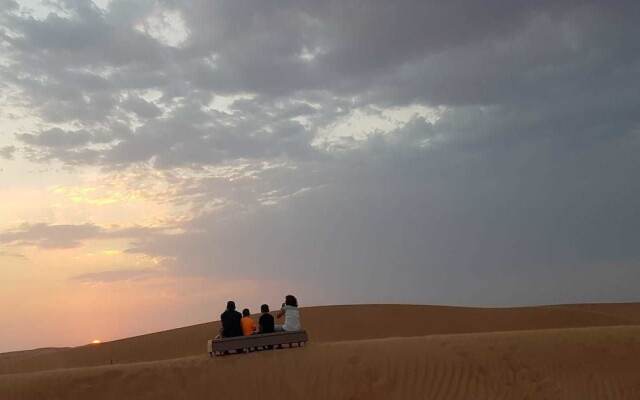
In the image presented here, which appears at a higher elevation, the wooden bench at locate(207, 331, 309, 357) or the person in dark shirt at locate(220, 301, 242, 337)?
the person in dark shirt at locate(220, 301, 242, 337)

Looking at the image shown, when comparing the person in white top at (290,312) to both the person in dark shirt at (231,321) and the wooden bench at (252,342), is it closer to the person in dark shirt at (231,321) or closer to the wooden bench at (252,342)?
the wooden bench at (252,342)

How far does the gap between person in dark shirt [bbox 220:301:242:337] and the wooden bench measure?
0.33 meters

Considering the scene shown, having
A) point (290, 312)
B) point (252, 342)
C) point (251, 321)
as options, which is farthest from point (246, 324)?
point (290, 312)

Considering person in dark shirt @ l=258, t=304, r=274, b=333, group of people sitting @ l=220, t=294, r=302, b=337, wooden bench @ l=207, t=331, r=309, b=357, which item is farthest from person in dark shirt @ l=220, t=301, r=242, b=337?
person in dark shirt @ l=258, t=304, r=274, b=333

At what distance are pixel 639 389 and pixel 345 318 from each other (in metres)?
18.1

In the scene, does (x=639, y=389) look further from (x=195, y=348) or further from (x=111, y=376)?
(x=195, y=348)

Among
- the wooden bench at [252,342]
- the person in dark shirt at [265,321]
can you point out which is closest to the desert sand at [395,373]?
the wooden bench at [252,342]

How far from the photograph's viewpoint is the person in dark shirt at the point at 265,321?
1568 cm

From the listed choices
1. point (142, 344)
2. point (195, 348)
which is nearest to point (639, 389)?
point (195, 348)

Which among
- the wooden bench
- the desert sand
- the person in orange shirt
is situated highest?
the person in orange shirt

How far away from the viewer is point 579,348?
1587 centimetres

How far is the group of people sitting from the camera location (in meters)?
15.7

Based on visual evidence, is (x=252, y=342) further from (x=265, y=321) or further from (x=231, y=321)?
(x=231, y=321)

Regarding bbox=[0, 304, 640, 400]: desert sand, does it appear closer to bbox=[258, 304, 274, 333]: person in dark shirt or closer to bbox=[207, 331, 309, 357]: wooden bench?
bbox=[207, 331, 309, 357]: wooden bench
